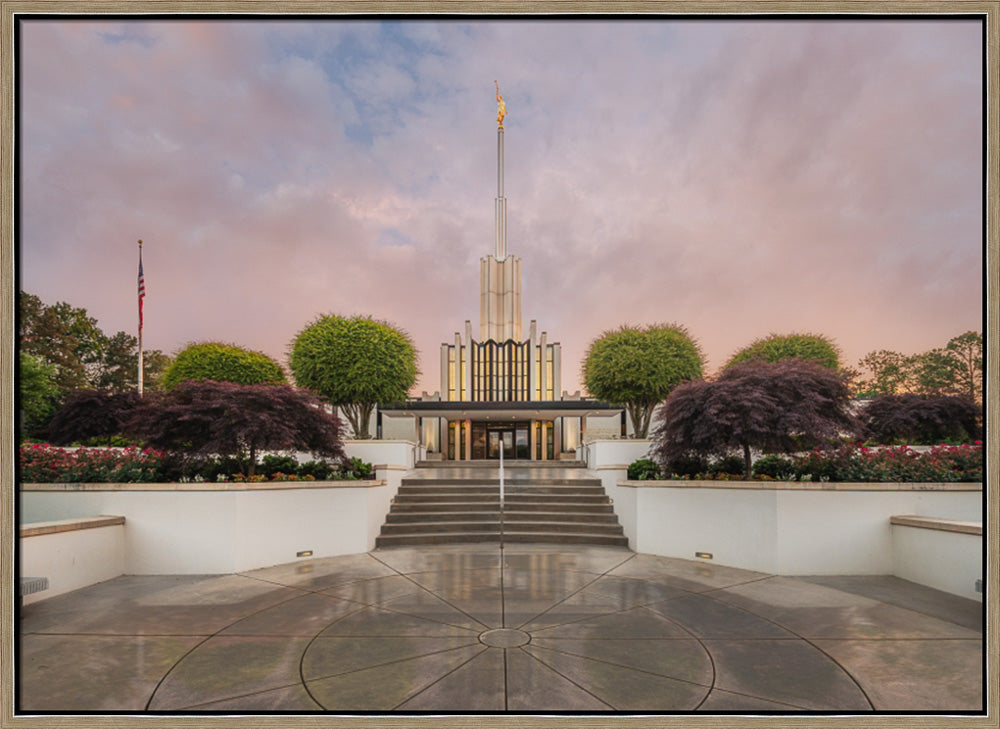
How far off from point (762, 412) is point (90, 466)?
10.9 meters

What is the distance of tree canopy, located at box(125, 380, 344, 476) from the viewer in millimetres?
7914

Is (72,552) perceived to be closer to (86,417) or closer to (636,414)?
(86,417)

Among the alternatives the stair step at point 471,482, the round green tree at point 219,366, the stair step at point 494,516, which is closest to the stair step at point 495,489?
the stair step at point 471,482

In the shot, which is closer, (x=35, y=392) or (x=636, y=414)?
(x=35, y=392)

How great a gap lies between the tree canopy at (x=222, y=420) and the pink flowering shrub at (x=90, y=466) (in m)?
0.42

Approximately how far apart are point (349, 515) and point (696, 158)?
26.1 feet

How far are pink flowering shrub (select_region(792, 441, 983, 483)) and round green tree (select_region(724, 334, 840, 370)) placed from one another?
9.37 meters

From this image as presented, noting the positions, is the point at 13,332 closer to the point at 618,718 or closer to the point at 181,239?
the point at 618,718

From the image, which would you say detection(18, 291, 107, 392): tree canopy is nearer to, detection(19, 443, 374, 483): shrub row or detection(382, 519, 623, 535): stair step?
detection(19, 443, 374, 483): shrub row

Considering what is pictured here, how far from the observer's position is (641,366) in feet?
56.4

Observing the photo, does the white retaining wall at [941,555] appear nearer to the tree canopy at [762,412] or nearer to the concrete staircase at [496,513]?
the tree canopy at [762,412]

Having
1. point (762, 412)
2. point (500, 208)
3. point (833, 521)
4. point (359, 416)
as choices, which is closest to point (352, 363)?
point (359, 416)

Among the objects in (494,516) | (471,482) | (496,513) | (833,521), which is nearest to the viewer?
(833,521)

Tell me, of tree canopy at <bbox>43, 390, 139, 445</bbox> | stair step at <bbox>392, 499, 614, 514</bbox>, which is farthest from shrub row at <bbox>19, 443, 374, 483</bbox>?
tree canopy at <bbox>43, 390, 139, 445</bbox>
